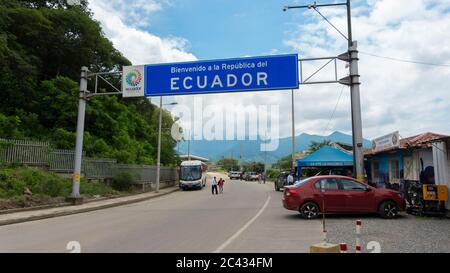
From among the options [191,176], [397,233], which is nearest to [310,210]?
[397,233]

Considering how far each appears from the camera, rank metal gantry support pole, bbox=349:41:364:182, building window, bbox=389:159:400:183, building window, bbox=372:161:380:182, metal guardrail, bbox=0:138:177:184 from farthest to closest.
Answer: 1. building window, bbox=372:161:380:182
2. metal guardrail, bbox=0:138:177:184
3. building window, bbox=389:159:400:183
4. metal gantry support pole, bbox=349:41:364:182

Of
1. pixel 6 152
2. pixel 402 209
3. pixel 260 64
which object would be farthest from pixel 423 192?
pixel 6 152

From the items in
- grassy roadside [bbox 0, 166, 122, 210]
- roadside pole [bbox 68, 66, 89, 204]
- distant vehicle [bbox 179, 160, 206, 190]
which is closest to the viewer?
grassy roadside [bbox 0, 166, 122, 210]

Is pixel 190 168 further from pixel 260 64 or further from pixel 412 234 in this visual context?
pixel 412 234

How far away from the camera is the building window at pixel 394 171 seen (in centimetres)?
2112

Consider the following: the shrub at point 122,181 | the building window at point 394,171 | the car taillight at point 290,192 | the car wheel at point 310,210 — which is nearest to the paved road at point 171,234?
the car wheel at point 310,210

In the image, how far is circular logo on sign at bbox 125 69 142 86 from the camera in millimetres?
20375

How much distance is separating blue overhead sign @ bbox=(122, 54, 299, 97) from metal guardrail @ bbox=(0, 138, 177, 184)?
25.1ft

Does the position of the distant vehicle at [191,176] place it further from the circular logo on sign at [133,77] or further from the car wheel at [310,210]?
the car wheel at [310,210]

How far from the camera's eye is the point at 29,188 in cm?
1998

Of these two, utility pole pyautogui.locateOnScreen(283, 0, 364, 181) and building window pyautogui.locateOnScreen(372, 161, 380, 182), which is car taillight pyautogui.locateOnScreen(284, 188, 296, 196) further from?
building window pyautogui.locateOnScreen(372, 161, 380, 182)

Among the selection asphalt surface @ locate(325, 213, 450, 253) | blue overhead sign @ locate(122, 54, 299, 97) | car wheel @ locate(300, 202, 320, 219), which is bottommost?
asphalt surface @ locate(325, 213, 450, 253)

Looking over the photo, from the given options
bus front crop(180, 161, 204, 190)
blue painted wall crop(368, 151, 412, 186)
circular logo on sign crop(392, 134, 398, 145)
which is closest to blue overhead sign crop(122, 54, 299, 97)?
circular logo on sign crop(392, 134, 398, 145)

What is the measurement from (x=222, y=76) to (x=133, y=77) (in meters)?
4.89
